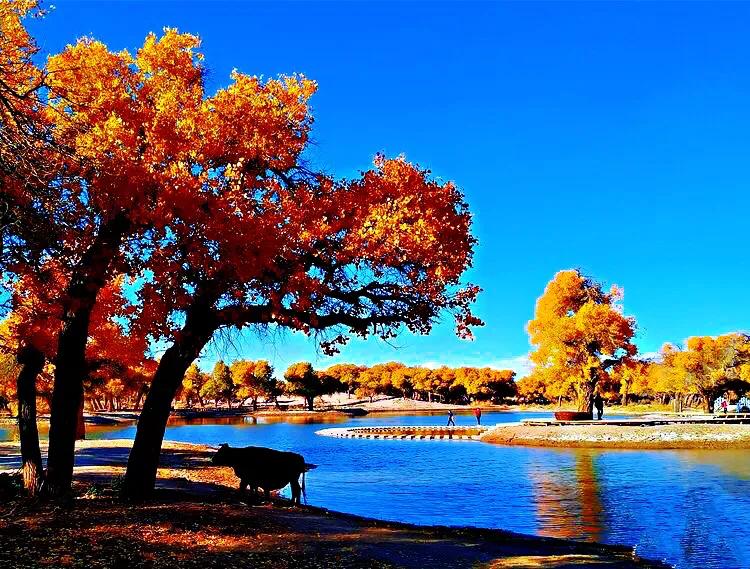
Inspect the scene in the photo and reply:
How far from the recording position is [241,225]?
48.2ft

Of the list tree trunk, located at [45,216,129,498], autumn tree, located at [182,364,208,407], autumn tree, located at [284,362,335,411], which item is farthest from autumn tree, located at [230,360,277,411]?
tree trunk, located at [45,216,129,498]

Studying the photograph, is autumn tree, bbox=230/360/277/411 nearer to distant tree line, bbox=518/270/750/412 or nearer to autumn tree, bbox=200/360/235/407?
autumn tree, bbox=200/360/235/407

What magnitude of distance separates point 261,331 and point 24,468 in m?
7.14

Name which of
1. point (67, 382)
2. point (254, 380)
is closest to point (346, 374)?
point (254, 380)

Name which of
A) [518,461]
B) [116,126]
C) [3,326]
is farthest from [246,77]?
[518,461]

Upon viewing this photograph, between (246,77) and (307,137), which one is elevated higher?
(246,77)

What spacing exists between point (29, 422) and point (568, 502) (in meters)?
19.2

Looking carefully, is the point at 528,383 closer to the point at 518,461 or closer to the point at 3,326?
the point at 518,461

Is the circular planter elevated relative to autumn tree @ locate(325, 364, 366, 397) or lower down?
lower down

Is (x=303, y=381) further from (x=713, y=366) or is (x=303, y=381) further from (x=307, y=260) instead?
(x=307, y=260)

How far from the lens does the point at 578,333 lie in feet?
198

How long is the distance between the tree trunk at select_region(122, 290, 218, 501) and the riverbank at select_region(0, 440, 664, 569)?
0.81 metres

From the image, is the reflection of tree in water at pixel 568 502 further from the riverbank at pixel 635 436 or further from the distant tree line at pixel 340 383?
the distant tree line at pixel 340 383

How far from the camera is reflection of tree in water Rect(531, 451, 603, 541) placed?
65.8 feet
